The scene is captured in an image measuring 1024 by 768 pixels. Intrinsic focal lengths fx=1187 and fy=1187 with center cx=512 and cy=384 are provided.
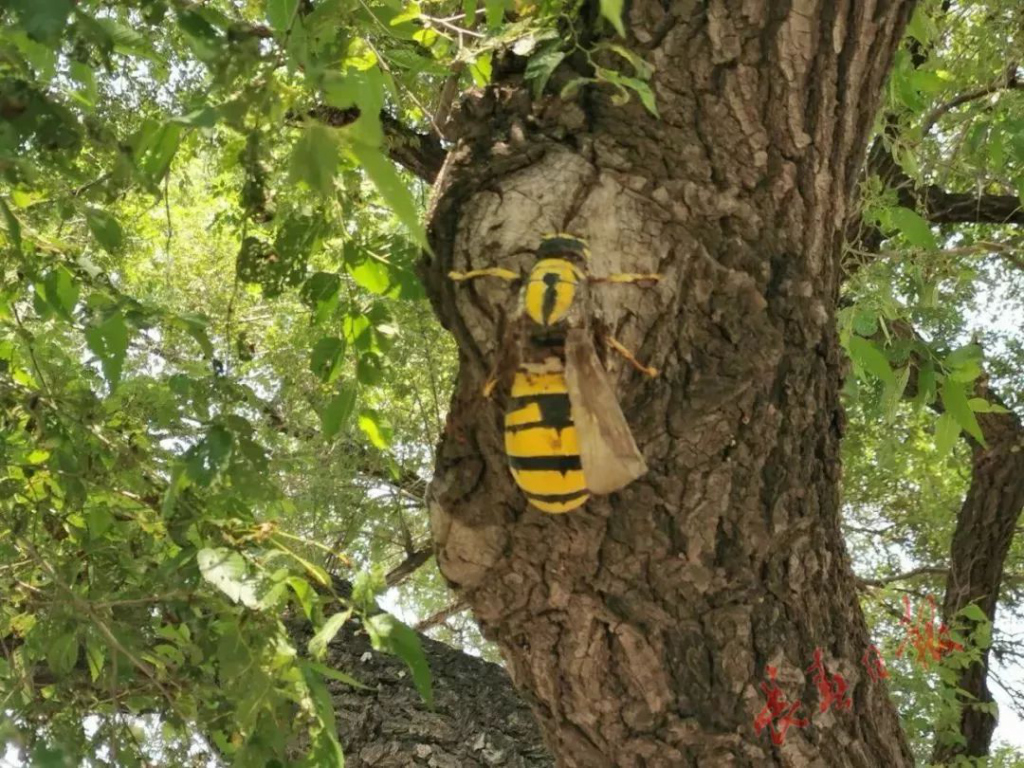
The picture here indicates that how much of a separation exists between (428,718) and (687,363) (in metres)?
1.51

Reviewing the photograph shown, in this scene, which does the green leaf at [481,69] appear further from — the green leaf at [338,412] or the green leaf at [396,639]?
the green leaf at [396,639]

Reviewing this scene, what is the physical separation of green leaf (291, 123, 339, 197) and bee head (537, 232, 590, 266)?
2.14ft

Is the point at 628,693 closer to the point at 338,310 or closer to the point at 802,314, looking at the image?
the point at 802,314

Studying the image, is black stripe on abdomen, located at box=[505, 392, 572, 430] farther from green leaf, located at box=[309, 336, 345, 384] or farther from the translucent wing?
green leaf, located at box=[309, 336, 345, 384]

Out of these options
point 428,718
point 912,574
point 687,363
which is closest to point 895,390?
point 687,363

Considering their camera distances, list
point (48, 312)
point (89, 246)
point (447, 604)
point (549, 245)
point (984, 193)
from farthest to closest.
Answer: point (447, 604) → point (984, 193) → point (89, 246) → point (48, 312) → point (549, 245)

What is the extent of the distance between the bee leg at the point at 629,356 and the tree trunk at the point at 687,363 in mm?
16

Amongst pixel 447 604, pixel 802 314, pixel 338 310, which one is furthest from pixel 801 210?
pixel 447 604

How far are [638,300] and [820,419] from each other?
41 centimetres

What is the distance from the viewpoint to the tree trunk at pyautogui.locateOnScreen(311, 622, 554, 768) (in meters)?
2.83

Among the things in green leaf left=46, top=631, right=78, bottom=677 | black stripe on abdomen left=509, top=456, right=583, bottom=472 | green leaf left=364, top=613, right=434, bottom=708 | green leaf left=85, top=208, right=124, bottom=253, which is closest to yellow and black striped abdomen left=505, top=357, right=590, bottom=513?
black stripe on abdomen left=509, top=456, right=583, bottom=472

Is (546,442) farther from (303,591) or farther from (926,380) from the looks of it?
(926,380)

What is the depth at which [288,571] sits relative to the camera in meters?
1.67

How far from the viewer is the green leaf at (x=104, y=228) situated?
1662mm
